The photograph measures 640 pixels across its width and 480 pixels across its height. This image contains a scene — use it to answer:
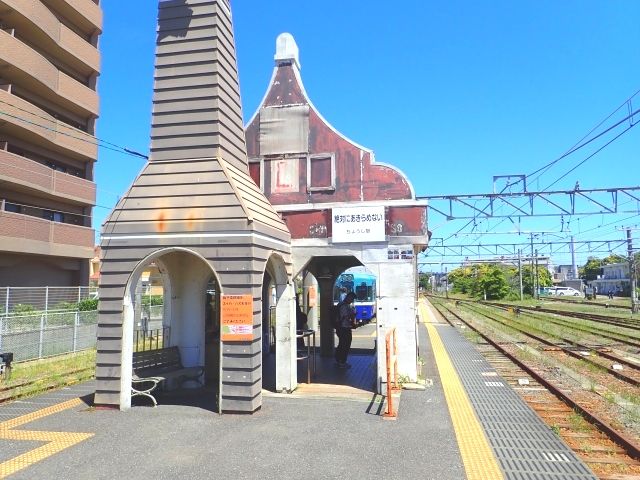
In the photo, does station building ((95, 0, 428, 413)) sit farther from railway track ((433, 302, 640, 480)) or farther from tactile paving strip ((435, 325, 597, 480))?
railway track ((433, 302, 640, 480))

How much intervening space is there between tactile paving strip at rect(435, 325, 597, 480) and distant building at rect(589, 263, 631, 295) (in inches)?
2777

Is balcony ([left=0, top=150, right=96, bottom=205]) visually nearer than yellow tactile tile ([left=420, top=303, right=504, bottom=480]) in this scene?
No

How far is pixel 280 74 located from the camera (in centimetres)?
1066

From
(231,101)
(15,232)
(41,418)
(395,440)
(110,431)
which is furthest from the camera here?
(15,232)

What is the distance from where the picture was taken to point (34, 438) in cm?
662

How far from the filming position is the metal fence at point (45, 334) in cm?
1329

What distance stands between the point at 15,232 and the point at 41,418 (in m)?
18.9

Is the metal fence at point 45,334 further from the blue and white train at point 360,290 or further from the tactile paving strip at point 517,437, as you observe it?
the blue and white train at point 360,290

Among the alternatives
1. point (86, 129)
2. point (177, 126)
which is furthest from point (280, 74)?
point (86, 129)

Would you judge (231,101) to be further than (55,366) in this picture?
No

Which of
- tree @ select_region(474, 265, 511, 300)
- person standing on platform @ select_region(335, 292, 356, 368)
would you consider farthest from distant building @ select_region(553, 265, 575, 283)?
A: person standing on platform @ select_region(335, 292, 356, 368)

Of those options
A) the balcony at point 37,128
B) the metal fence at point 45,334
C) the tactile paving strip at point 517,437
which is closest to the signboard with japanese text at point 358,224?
the tactile paving strip at point 517,437

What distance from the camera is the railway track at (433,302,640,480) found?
5723 millimetres

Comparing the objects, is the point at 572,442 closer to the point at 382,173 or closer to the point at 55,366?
the point at 382,173
